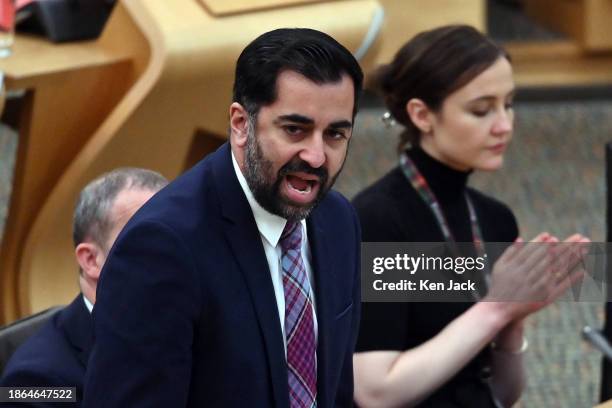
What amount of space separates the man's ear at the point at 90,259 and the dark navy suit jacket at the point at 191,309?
23.7 inches

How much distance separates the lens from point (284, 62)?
166 centimetres

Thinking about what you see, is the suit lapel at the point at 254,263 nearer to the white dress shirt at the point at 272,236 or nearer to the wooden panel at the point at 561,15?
the white dress shirt at the point at 272,236

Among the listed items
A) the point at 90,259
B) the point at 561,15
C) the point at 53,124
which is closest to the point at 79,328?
the point at 90,259

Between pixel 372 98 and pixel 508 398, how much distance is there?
4.13 m

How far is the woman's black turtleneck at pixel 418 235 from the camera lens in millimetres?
2717

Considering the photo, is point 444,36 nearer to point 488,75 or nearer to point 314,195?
point 488,75

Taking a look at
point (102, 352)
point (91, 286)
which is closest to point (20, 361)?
point (91, 286)

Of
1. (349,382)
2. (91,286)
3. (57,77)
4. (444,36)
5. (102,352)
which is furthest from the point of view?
(57,77)

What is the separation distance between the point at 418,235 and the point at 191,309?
119 centimetres

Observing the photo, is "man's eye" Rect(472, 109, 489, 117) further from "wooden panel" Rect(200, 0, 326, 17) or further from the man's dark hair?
the man's dark hair

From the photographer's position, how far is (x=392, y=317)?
2.70m

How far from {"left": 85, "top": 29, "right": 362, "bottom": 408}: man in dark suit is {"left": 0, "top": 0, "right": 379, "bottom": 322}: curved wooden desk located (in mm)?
1783

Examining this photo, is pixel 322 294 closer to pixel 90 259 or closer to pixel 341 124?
pixel 341 124

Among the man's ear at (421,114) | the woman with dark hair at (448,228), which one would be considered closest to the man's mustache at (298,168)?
the woman with dark hair at (448,228)
